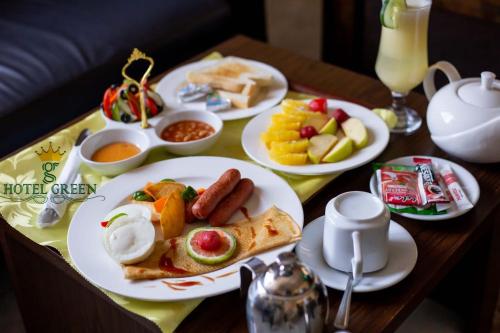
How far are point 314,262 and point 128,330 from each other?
1.05 feet

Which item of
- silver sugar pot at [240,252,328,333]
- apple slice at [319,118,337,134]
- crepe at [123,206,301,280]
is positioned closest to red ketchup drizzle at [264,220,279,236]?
crepe at [123,206,301,280]

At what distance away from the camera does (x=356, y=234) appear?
96 cm

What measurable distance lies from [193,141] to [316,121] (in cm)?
25

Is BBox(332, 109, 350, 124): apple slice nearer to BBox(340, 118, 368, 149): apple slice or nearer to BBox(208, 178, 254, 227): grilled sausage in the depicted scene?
BBox(340, 118, 368, 149): apple slice

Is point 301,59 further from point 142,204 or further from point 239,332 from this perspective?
point 239,332

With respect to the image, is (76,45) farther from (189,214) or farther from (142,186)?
(189,214)

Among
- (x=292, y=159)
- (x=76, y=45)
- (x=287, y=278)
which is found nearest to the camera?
(x=287, y=278)

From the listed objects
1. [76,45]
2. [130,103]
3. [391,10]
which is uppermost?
[391,10]

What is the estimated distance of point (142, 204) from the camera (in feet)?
3.86

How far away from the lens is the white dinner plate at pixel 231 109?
1451 millimetres

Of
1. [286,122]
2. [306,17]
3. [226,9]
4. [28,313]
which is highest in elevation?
[286,122]

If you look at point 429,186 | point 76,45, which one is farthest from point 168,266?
point 76,45

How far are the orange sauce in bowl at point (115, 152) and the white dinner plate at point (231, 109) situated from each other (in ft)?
0.53

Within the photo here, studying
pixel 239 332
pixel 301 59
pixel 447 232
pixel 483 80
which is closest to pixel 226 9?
pixel 301 59
